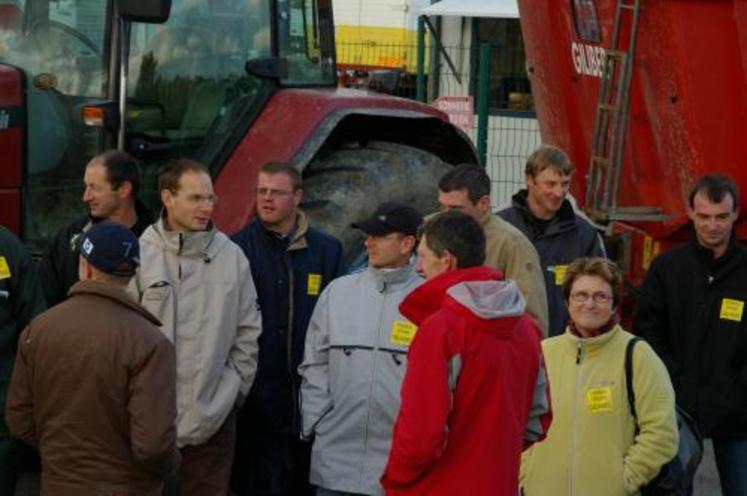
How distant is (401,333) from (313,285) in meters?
0.87

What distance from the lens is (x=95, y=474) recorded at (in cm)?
478

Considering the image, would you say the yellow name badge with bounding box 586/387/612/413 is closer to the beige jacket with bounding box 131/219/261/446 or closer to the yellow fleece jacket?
the yellow fleece jacket

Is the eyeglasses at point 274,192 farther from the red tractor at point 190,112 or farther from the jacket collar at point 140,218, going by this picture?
the red tractor at point 190,112

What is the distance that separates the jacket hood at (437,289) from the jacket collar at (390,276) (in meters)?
0.98

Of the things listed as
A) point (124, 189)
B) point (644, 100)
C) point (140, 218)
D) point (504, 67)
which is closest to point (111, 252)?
point (124, 189)

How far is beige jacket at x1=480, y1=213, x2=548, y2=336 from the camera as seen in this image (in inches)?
232

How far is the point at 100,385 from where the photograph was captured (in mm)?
4738

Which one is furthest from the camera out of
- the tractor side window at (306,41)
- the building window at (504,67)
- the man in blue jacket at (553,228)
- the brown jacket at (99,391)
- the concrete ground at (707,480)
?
the building window at (504,67)

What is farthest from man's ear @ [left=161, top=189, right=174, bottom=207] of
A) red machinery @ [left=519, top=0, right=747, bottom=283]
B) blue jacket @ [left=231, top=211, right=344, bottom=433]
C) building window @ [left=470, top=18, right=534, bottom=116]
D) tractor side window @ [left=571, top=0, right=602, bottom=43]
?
building window @ [left=470, top=18, right=534, bottom=116]

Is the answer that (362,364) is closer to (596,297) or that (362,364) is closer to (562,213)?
(596,297)

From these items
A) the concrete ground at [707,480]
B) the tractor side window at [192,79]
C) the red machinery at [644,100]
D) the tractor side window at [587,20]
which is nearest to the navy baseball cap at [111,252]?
the tractor side window at [192,79]

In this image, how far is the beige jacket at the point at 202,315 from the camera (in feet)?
18.8

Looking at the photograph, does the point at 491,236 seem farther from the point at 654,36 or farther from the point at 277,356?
the point at 654,36

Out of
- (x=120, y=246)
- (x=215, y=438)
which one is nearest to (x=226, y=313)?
(x=215, y=438)
